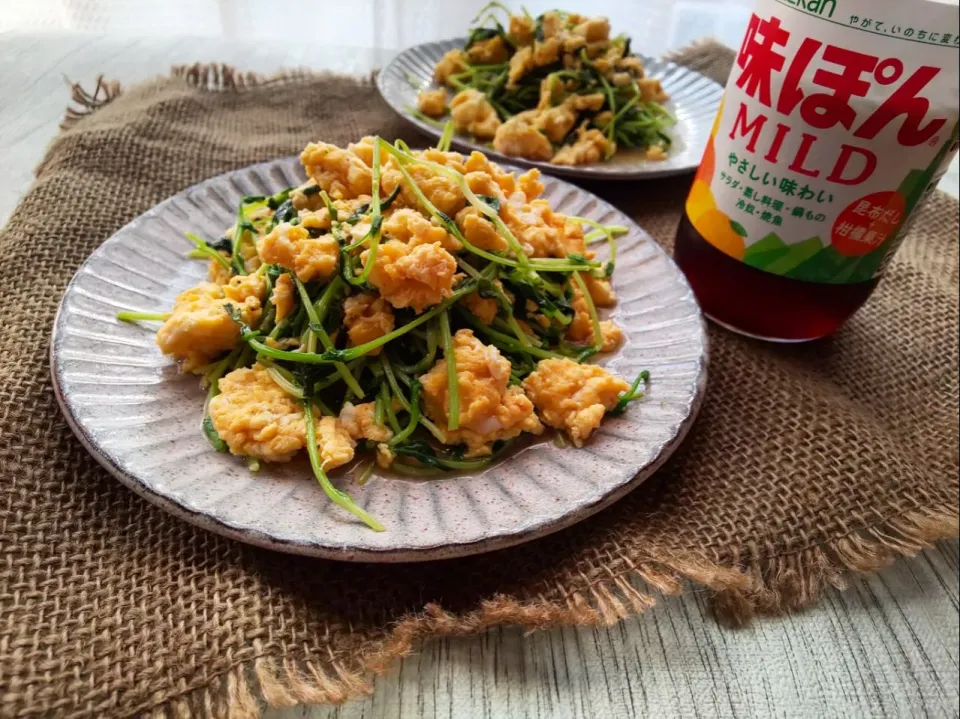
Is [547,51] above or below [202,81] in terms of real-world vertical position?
above

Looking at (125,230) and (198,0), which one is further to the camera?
(198,0)

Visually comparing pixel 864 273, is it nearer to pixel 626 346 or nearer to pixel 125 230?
pixel 626 346

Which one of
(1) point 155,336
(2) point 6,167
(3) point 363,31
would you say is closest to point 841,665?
(1) point 155,336

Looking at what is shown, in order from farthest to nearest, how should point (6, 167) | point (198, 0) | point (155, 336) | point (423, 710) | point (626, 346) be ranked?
point (198, 0) → point (6, 167) → point (626, 346) → point (155, 336) → point (423, 710)

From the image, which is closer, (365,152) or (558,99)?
(365,152)

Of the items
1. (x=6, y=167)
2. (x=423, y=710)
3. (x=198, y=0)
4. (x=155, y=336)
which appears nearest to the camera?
(x=423, y=710)

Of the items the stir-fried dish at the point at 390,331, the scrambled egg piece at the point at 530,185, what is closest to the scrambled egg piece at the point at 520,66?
the scrambled egg piece at the point at 530,185

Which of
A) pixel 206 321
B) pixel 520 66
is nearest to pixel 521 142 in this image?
pixel 520 66

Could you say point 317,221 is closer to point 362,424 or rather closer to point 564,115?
point 362,424
